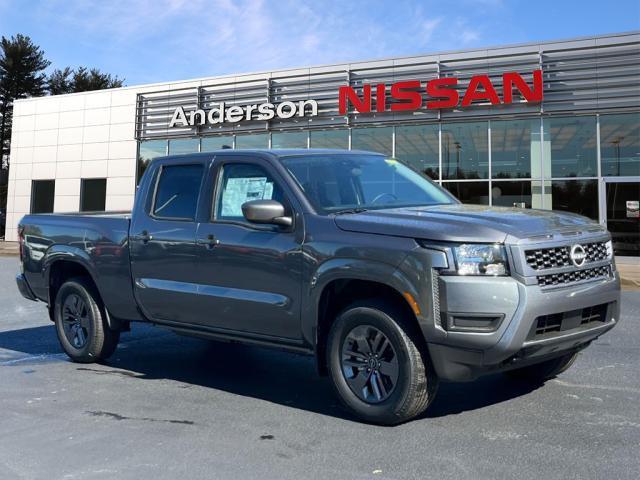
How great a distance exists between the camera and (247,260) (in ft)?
15.1

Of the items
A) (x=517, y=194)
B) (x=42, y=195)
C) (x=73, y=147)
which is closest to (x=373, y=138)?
(x=517, y=194)

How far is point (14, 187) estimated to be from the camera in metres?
29.9

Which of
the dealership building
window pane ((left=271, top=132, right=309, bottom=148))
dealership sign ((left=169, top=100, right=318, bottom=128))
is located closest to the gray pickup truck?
the dealership building

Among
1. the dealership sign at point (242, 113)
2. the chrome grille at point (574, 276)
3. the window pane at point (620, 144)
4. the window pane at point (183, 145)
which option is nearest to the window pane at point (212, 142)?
the window pane at point (183, 145)

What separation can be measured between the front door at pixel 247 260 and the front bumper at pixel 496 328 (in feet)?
3.66

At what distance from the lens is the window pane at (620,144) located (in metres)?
18.0

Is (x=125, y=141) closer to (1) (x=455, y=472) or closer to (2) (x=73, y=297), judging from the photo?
(2) (x=73, y=297)

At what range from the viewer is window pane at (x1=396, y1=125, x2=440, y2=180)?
20.2 m

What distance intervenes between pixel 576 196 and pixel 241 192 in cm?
1597

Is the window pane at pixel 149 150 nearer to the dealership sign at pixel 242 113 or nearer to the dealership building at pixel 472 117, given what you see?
the dealership building at pixel 472 117

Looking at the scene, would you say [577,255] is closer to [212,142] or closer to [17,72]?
[212,142]

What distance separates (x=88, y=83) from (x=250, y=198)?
54549 mm

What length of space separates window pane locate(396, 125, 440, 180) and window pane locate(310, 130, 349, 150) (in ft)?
6.30

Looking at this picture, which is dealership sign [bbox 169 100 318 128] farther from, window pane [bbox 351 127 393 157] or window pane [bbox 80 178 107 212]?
window pane [bbox 80 178 107 212]
